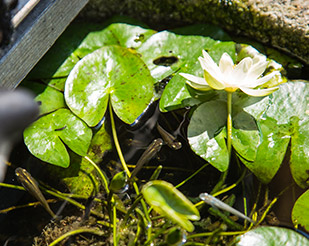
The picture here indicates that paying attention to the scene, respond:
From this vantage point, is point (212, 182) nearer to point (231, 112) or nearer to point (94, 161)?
point (231, 112)

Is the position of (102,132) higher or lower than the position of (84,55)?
lower

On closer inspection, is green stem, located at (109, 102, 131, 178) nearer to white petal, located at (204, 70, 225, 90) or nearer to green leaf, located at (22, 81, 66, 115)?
green leaf, located at (22, 81, 66, 115)

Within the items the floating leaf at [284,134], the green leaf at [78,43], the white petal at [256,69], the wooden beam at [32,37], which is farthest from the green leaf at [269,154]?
the wooden beam at [32,37]

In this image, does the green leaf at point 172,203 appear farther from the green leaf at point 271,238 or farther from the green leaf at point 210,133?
the green leaf at point 210,133

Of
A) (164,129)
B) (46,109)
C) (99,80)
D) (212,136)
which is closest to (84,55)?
(99,80)

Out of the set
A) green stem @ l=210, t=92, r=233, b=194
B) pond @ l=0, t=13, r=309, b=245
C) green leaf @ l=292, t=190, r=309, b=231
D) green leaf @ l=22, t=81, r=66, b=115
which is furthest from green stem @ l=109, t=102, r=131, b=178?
green leaf @ l=292, t=190, r=309, b=231

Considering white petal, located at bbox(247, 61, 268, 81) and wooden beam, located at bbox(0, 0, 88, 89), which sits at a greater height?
wooden beam, located at bbox(0, 0, 88, 89)

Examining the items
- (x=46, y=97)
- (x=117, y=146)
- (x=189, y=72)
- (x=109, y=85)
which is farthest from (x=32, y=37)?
Answer: (x=189, y=72)

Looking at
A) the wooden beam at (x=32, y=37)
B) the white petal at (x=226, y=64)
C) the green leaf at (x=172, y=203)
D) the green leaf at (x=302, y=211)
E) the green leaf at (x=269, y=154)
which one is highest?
the wooden beam at (x=32, y=37)
